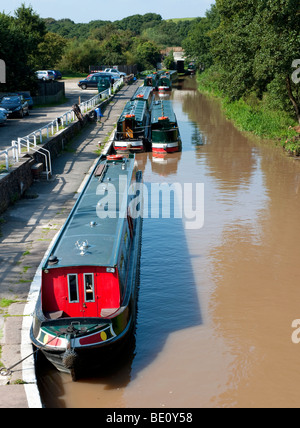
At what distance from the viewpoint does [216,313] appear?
1335cm

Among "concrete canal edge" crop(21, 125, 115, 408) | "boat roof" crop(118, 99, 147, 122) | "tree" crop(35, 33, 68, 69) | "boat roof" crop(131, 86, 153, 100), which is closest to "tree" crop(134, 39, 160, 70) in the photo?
"tree" crop(35, 33, 68, 69)

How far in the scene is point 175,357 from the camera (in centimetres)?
1148

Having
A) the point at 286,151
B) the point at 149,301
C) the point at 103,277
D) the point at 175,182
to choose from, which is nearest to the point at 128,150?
the point at 175,182

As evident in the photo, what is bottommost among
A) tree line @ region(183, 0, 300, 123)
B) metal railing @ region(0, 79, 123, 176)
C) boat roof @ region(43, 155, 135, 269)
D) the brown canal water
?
the brown canal water

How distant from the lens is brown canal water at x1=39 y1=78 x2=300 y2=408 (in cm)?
1037

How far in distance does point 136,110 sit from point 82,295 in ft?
87.1

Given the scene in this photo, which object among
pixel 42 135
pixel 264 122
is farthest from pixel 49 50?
pixel 42 135

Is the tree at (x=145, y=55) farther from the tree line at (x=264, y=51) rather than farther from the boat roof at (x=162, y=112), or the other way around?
the boat roof at (x=162, y=112)

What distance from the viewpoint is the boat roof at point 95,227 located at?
11.2 m

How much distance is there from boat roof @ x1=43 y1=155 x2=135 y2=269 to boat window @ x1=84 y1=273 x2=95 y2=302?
0.85 ft

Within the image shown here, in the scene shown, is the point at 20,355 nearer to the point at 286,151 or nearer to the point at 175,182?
the point at 175,182

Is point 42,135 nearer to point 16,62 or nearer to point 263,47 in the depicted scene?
point 263,47

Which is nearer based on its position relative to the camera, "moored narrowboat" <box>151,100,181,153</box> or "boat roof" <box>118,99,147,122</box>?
"moored narrowboat" <box>151,100,181,153</box>

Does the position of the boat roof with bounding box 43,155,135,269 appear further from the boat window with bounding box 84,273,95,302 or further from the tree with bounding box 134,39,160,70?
the tree with bounding box 134,39,160,70
